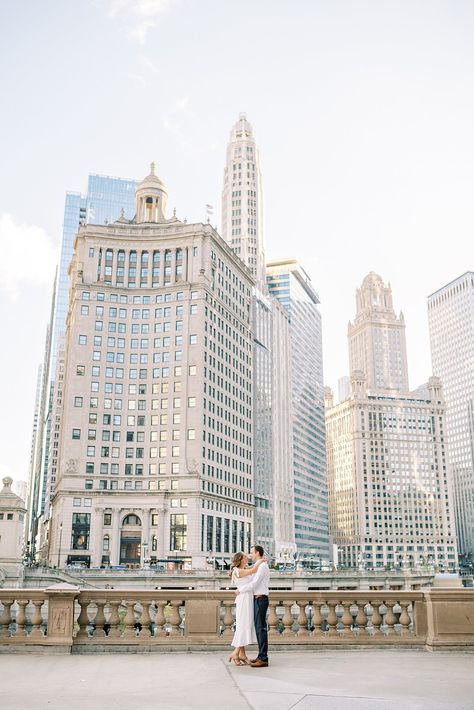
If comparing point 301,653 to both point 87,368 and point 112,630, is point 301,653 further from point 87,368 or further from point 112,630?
point 87,368

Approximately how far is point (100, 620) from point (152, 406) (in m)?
103

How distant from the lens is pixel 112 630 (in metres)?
17.1

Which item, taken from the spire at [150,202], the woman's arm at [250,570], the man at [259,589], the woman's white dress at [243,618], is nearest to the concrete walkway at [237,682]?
the woman's white dress at [243,618]

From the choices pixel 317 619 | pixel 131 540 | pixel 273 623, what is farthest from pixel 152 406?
pixel 317 619

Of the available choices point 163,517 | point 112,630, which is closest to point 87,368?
point 163,517

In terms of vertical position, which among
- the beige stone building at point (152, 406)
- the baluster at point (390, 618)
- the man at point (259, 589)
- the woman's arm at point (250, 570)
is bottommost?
the baluster at point (390, 618)

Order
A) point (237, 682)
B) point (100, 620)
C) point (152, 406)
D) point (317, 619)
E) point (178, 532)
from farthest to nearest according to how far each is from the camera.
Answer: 1. point (152, 406)
2. point (178, 532)
3. point (317, 619)
4. point (100, 620)
5. point (237, 682)

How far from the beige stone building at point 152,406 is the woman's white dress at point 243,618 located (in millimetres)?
94404

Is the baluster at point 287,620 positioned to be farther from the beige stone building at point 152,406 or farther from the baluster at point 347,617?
the beige stone building at point 152,406

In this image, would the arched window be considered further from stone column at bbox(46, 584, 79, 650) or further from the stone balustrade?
stone column at bbox(46, 584, 79, 650)

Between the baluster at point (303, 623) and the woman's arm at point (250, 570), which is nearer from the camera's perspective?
the woman's arm at point (250, 570)

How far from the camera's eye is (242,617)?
14.9 m

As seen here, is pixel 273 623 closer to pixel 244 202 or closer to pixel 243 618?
pixel 243 618

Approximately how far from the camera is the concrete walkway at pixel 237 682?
10922mm
